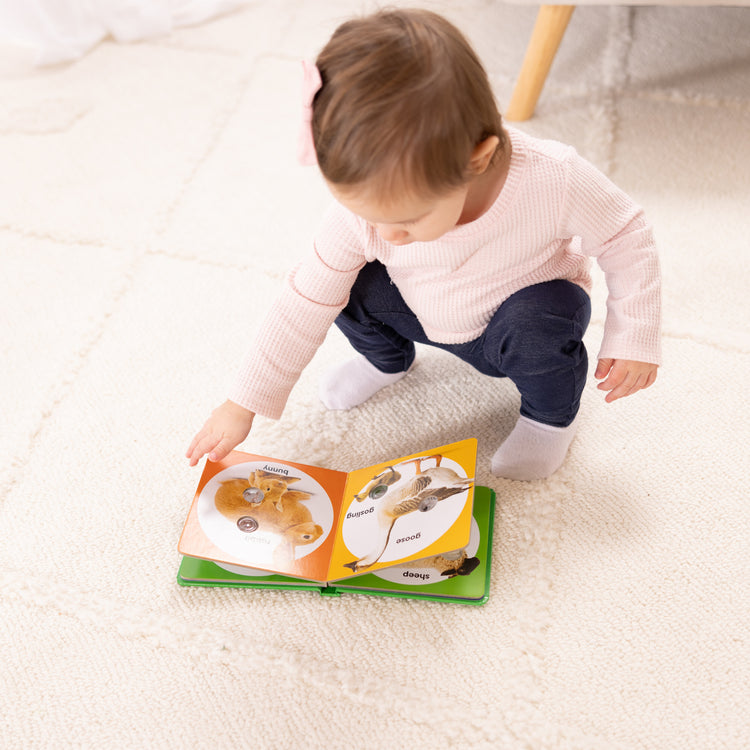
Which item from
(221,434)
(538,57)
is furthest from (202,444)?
(538,57)

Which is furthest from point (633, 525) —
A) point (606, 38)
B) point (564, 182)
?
point (606, 38)

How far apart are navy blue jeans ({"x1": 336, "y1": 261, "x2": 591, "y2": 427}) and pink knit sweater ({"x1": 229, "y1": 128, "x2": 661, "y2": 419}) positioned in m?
A: 0.02

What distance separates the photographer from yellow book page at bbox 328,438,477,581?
0.70 m

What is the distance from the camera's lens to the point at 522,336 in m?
0.71

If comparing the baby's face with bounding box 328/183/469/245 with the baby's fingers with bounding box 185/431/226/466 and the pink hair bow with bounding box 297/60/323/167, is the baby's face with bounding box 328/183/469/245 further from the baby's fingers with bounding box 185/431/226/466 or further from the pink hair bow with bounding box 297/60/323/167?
the baby's fingers with bounding box 185/431/226/466

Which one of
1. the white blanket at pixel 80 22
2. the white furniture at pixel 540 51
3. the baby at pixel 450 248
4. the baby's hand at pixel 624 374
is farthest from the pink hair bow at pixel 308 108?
the white blanket at pixel 80 22

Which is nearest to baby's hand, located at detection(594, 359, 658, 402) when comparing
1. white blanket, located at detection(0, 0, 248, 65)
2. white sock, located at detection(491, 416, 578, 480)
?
white sock, located at detection(491, 416, 578, 480)

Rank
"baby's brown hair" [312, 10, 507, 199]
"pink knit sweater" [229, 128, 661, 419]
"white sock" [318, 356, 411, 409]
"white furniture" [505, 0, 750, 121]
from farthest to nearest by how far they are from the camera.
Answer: "white furniture" [505, 0, 750, 121], "white sock" [318, 356, 411, 409], "pink knit sweater" [229, 128, 661, 419], "baby's brown hair" [312, 10, 507, 199]

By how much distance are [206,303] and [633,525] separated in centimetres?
60

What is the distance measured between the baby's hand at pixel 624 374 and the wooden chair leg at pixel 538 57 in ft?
2.11

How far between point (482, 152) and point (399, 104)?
3.0 inches

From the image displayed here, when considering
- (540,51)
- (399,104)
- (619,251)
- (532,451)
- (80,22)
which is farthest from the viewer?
(80,22)

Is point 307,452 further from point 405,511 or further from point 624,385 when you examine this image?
point 624,385

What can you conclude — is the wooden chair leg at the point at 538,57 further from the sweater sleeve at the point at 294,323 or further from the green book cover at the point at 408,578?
the green book cover at the point at 408,578
